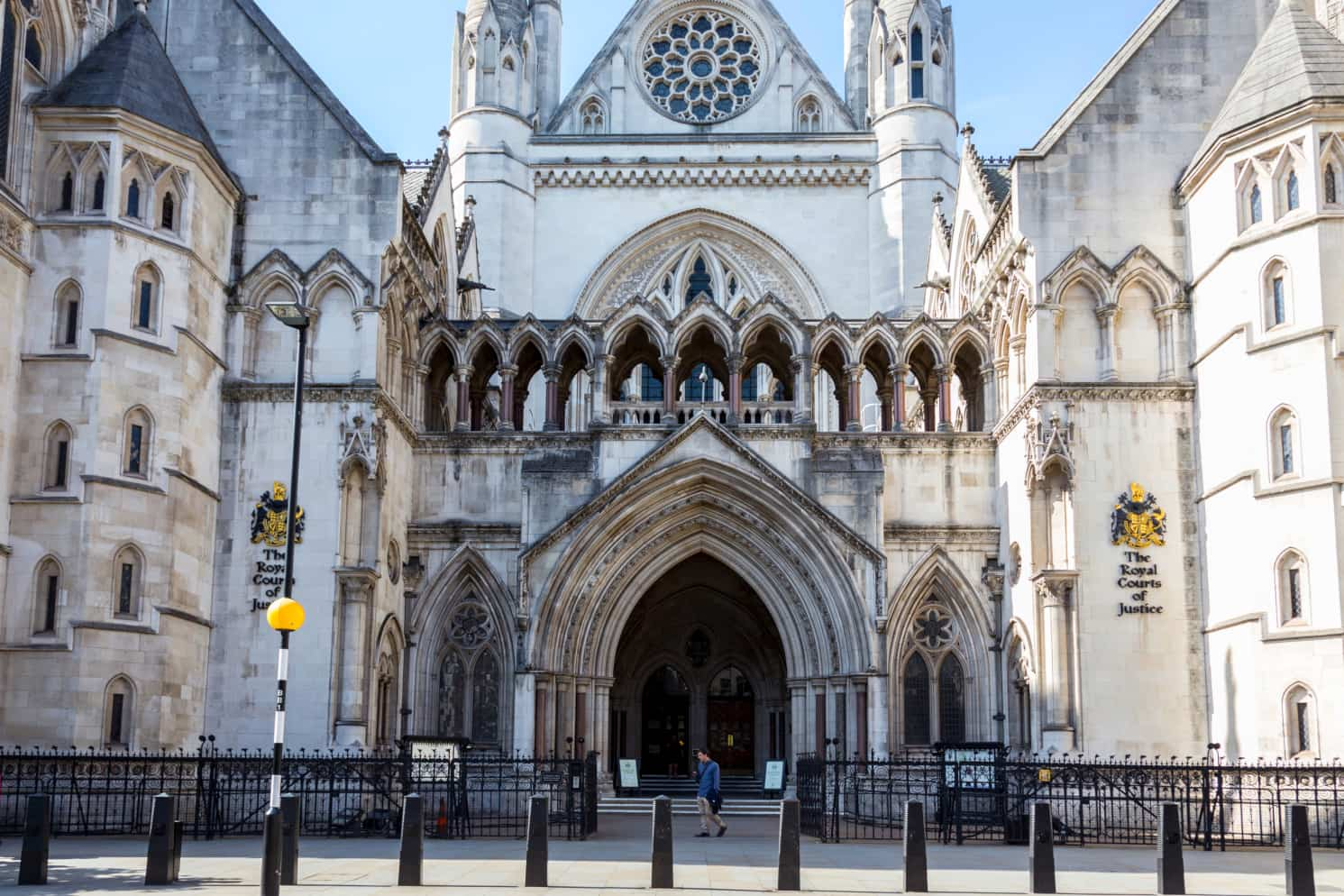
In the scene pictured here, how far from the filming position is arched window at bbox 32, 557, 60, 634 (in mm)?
24594

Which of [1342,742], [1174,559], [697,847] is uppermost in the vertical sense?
[1174,559]

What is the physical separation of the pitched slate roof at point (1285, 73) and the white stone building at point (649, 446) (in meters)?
0.10

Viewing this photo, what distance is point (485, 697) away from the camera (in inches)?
1262

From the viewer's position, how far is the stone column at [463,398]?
1298 inches

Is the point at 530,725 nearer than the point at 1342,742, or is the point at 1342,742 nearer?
the point at 1342,742

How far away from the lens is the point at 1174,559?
90.7 ft

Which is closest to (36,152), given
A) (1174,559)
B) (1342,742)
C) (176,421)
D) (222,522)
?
(176,421)

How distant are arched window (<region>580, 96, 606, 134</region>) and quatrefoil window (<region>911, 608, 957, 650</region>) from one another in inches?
826

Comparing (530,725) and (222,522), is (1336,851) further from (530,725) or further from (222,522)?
(222,522)

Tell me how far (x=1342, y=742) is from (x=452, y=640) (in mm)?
17273

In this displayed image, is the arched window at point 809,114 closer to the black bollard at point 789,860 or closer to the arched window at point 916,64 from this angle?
the arched window at point 916,64

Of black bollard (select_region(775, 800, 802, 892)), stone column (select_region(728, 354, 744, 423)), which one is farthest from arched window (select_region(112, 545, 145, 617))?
black bollard (select_region(775, 800, 802, 892))

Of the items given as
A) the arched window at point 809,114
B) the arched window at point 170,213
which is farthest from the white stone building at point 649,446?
the arched window at point 809,114

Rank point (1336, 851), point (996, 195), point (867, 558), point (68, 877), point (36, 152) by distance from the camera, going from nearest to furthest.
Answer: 1. point (68, 877)
2. point (1336, 851)
3. point (36, 152)
4. point (867, 558)
5. point (996, 195)
